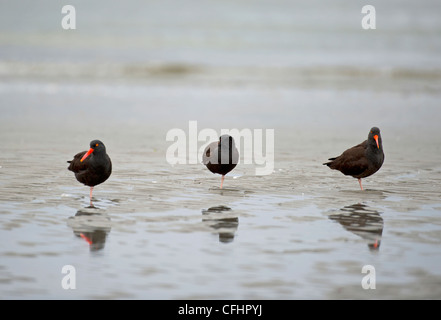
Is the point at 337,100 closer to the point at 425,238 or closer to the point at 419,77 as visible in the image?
the point at 419,77

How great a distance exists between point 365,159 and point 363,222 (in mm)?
2667

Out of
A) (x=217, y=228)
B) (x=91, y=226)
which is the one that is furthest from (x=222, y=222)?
(x=91, y=226)

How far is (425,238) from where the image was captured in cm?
798

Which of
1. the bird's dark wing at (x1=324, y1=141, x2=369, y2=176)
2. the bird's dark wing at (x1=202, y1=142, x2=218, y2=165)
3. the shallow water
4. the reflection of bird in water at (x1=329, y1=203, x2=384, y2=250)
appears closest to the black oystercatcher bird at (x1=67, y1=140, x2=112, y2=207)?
the shallow water

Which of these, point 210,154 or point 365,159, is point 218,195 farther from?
point 365,159

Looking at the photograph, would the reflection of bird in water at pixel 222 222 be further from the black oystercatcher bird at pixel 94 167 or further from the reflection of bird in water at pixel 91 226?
the black oystercatcher bird at pixel 94 167

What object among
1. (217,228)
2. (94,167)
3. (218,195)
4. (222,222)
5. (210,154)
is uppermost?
(210,154)

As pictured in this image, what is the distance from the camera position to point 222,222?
875cm

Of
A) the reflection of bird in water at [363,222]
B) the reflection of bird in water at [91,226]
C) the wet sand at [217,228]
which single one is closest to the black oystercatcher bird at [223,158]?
the wet sand at [217,228]

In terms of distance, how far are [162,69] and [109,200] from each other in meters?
29.2

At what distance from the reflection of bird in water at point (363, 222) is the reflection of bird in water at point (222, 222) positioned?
145 centimetres

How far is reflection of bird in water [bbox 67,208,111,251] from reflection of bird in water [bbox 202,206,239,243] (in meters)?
1.39

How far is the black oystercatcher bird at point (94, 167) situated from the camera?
33.2 feet
